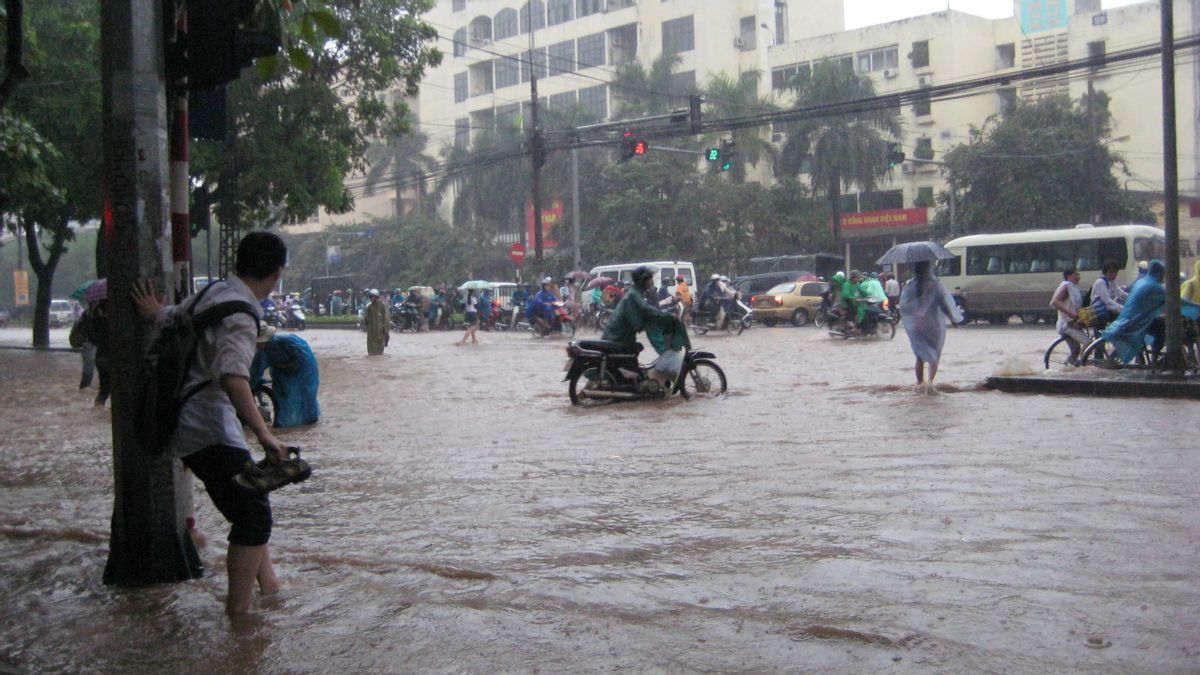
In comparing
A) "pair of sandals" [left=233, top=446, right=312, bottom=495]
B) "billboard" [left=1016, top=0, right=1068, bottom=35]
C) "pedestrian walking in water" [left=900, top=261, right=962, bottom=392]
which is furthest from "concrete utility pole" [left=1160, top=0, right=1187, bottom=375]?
"billboard" [left=1016, top=0, right=1068, bottom=35]

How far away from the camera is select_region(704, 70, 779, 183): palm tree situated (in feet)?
154

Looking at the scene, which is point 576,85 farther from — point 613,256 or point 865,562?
point 865,562

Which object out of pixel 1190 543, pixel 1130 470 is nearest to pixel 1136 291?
pixel 1130 470

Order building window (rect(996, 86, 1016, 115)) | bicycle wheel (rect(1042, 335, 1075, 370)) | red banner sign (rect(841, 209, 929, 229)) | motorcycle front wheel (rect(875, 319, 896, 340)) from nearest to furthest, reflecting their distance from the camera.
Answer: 1. bicycle wheel (rect(1042, 335, 1075, 370))
2. motorcycle front wheel (rect(875, 319, 896, 340))
3. building window (rect(996, 86, 1016, 115))
4. red banner sign (rect(841, 209, 929, 229))

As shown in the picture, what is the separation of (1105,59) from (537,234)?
62.3 ft

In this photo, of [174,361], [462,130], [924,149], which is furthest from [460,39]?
[174,361]

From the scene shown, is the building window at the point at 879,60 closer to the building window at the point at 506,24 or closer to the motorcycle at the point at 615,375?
the building window at the point at 506,24

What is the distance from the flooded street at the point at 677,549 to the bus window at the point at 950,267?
69.1 ft

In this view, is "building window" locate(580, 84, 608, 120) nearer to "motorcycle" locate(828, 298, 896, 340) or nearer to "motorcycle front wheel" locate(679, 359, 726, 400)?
"motorcycle" locate(828, 298, 896, 340)

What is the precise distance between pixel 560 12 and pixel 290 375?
2234 inches

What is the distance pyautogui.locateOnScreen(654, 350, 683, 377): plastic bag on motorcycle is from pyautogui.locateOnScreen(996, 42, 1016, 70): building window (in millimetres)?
45090

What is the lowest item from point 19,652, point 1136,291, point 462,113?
point 19,652

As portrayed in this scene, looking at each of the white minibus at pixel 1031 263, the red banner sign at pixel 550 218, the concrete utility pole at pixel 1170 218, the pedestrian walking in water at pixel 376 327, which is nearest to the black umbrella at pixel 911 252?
the concrete utility pole at pixel 1170 218

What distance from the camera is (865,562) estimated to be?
17.1ft
